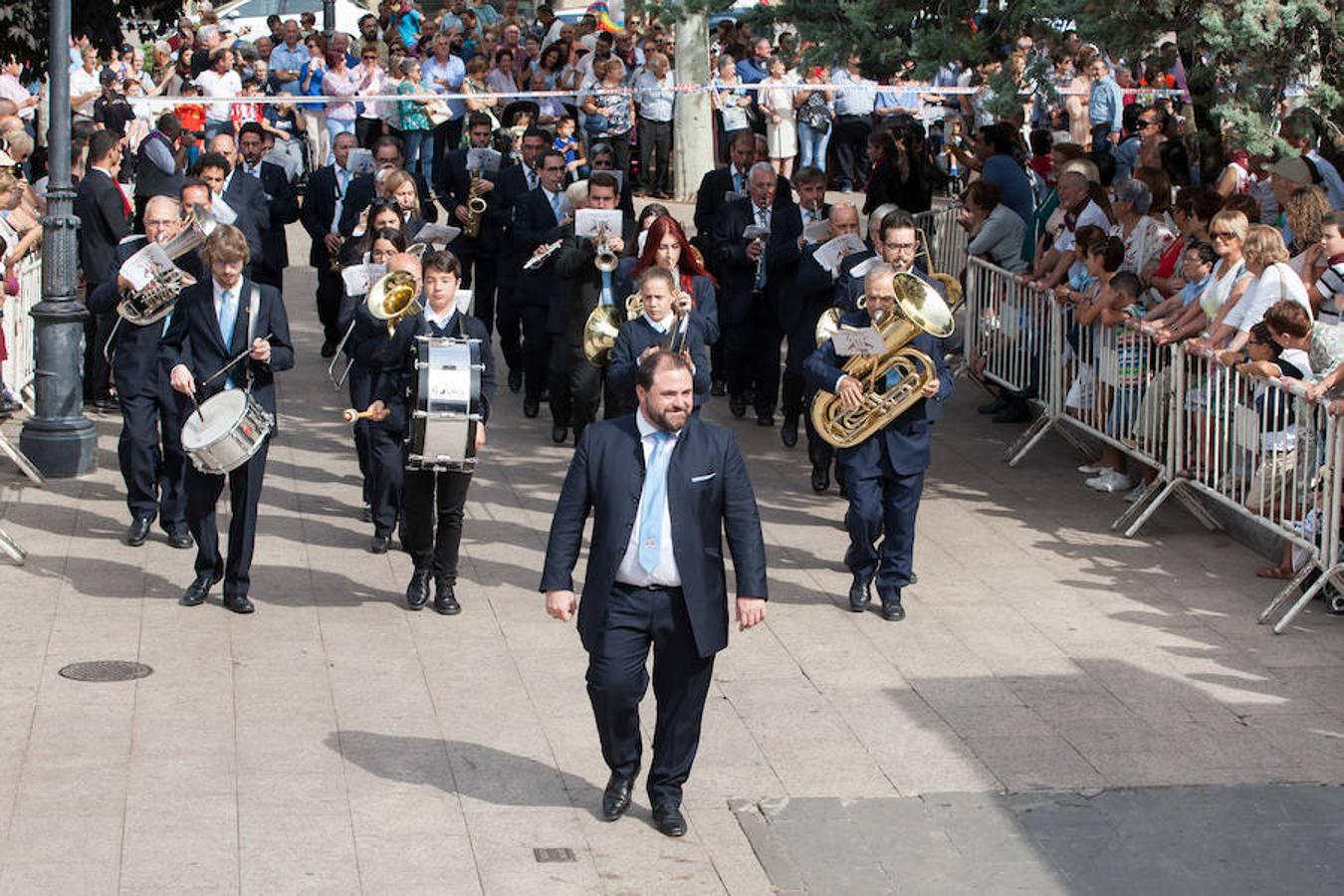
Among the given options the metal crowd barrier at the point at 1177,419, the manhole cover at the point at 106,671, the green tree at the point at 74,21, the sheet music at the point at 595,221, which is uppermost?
the green tree at the point at 74,21

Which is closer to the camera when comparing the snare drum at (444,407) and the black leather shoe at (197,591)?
the snare drum at (444,407)

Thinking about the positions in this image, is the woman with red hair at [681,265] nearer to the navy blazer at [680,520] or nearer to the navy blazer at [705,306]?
the navy blazer at [705,306]

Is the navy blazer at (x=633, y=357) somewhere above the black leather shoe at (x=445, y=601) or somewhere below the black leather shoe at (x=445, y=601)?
above

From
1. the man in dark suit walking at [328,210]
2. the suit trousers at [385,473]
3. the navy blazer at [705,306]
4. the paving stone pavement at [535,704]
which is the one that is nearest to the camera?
the paving stone pavement at [535,704]

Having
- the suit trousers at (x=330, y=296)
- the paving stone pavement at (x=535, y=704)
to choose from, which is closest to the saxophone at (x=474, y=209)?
the suit trousers at (x=330, y=296)

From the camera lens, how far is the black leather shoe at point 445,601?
10422 millimetres

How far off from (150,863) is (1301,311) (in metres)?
6.51

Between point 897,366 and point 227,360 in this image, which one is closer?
point 897,366

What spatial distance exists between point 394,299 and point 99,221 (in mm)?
4697

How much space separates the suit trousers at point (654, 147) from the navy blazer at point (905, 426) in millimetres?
15198

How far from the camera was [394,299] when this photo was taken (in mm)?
10555

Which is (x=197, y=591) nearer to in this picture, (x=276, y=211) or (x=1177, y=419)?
(x=1177, y=419)

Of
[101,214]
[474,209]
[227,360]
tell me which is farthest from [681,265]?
[101,214]

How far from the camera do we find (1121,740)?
8.64m
